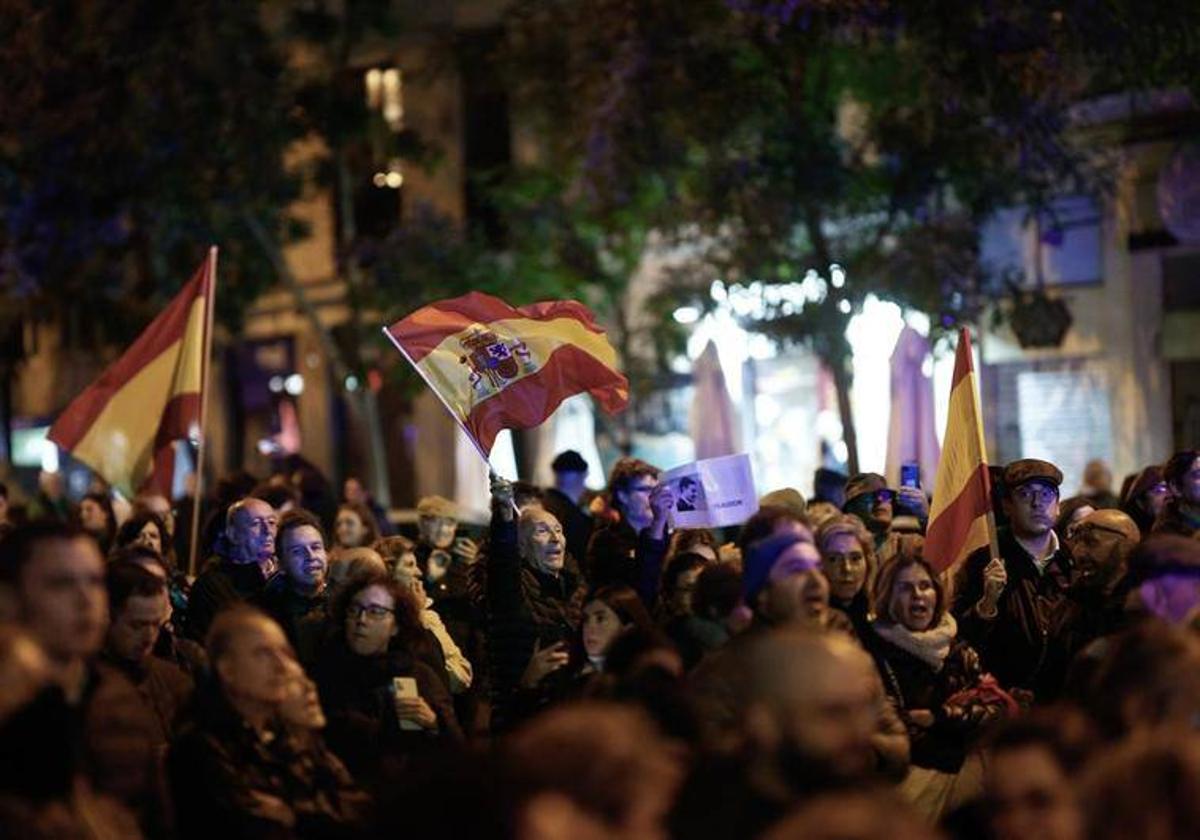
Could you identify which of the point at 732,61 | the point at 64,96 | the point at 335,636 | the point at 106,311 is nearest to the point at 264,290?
the point at 106,311

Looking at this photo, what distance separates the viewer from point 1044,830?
16.5 ft

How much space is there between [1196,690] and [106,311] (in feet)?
89.7

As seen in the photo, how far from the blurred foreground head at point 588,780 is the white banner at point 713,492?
21.0 ft

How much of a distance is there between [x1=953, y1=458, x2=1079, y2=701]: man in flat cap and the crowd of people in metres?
0.02

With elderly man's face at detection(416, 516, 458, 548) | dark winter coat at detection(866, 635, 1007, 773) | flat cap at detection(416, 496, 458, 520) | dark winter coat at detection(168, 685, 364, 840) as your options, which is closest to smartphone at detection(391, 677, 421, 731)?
dark winter coat at detection(168, 685, 364, 840)

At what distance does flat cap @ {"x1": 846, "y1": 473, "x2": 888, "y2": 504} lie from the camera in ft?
39.0

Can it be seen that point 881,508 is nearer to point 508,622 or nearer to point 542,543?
point 542,543

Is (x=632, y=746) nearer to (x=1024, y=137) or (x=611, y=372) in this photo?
(x=611, y=372)

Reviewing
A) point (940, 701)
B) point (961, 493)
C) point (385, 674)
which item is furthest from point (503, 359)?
point (940, 701)

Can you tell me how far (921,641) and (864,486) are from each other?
3807mm

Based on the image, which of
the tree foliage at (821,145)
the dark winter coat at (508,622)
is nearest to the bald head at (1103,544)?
the dark winter coat at (508,622)

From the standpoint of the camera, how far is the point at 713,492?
37.8 feet

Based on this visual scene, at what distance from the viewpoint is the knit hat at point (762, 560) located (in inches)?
281

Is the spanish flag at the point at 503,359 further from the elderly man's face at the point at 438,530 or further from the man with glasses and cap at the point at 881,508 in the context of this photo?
the man with glasses and cap at the point at 881,508
